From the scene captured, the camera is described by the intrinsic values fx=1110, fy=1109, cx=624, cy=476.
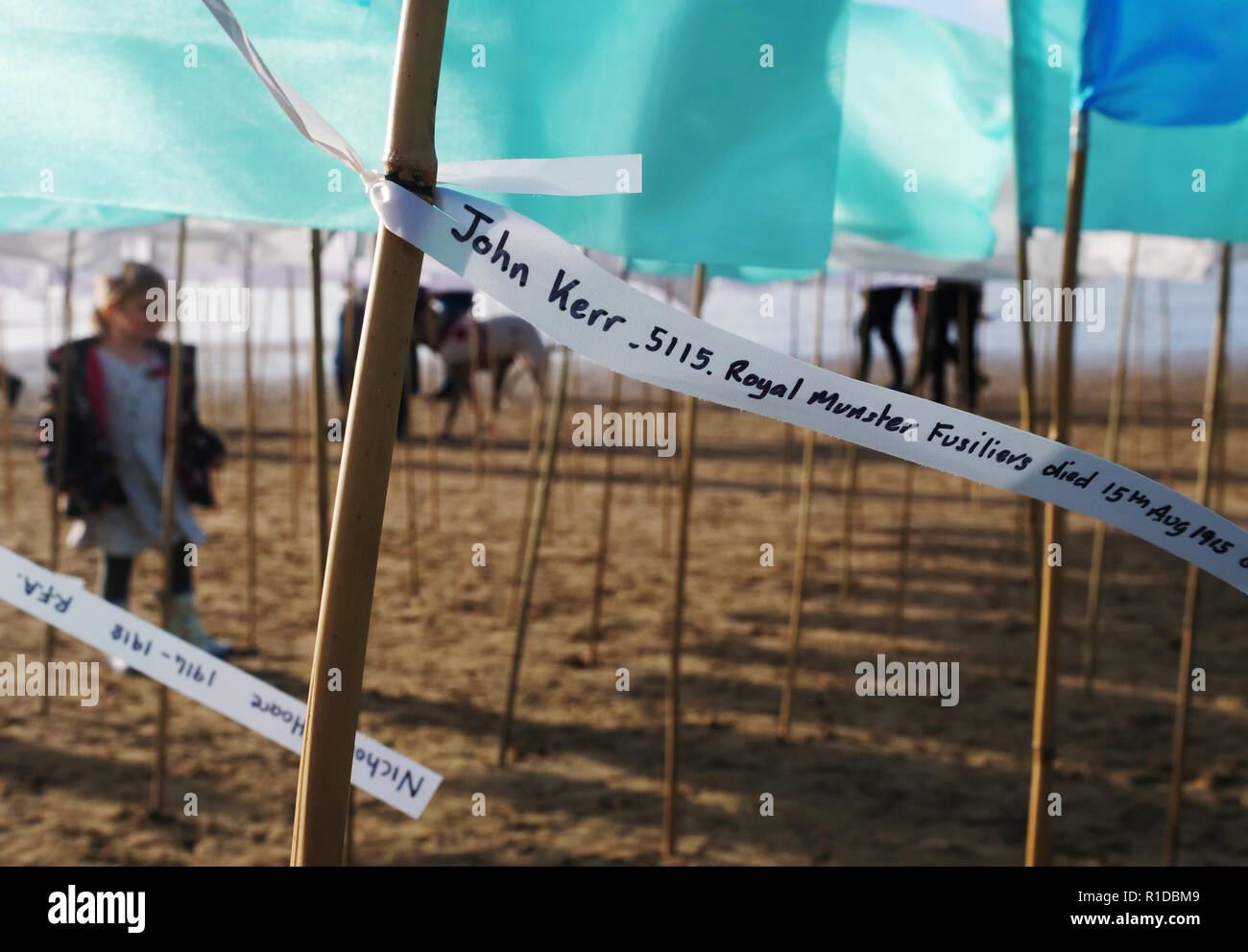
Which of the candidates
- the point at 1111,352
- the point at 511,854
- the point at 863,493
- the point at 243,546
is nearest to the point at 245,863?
the point at 511,854

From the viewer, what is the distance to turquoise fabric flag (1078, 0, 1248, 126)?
1.86m

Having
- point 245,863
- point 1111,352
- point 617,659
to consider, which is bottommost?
point 245,863

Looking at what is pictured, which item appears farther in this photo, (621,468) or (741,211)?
(621,468)

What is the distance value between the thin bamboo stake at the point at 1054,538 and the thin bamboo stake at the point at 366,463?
1117 millimetres

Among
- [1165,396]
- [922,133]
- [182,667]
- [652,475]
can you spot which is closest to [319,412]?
[182,667]

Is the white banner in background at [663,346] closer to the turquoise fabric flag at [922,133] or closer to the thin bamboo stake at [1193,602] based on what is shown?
the thin bamboo stake at [1193,602]

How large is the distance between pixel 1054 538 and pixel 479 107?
116cm

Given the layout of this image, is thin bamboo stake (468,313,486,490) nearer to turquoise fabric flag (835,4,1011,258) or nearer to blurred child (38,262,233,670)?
blurred child (38,262,233,670)

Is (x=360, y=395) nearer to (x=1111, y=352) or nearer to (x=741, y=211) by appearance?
(x=741, y=211)

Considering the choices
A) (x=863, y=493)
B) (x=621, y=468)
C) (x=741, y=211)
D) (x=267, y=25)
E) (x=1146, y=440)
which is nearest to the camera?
(x=267, y=25)

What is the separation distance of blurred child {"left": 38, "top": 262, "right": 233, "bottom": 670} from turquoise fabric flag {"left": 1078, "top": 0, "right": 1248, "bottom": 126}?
11.5 ft

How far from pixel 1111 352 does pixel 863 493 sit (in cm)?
2320

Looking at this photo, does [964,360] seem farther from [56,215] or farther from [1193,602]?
[56,215]

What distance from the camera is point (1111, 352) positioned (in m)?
29.9
